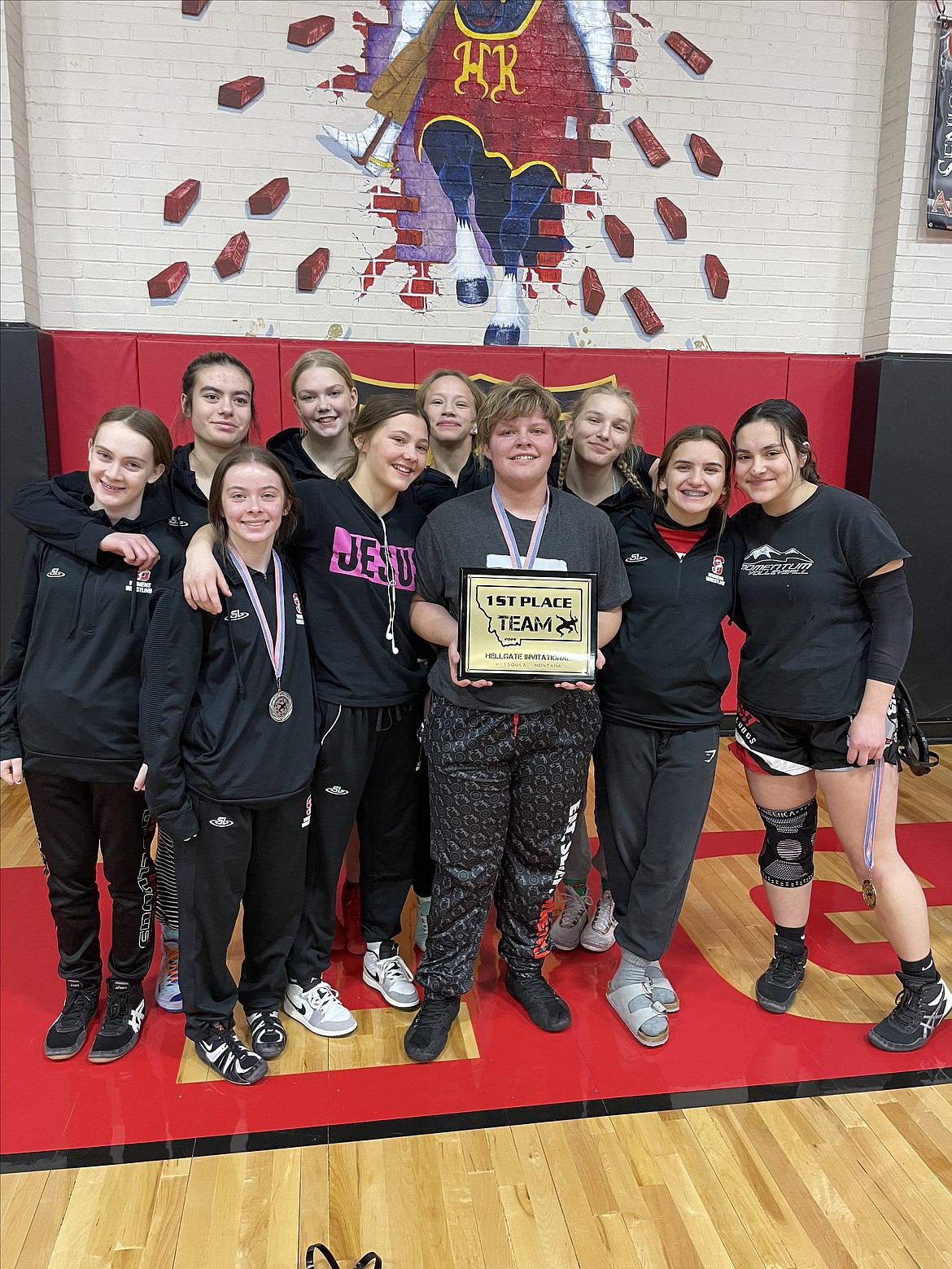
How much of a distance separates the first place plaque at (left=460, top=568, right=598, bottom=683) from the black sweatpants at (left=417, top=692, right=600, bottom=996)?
0.14 m

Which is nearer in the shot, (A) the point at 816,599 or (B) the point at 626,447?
(A) the point at 816,599

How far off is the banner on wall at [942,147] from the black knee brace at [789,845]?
13.4ft

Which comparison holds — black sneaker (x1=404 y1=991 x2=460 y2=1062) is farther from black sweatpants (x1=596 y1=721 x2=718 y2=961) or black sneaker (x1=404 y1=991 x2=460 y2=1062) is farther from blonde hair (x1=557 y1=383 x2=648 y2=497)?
blonde hair (x1=557 y1=383 x2=648 y2=497)

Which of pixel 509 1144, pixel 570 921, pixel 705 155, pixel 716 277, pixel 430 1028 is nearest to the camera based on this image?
pixel 509 1144

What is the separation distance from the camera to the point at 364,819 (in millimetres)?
2516

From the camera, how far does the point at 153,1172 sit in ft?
6.34

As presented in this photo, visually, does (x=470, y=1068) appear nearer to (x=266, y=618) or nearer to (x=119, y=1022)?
(x=119, y=1022)

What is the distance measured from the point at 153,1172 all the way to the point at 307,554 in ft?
4.85

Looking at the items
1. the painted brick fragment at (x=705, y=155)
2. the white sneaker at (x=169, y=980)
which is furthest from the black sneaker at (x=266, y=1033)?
the painted brick fragment at (x=705, y=155)

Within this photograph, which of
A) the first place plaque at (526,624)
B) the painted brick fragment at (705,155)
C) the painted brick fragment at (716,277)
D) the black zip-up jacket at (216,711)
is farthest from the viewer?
the painted brick fragment at (716,277)

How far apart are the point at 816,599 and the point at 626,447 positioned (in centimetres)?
72

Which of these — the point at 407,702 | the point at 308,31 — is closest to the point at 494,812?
the point at 407,702

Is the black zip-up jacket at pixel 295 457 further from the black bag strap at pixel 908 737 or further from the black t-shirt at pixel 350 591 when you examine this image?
the black bag strap at pixel 908 737

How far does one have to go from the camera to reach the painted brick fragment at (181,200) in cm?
457
